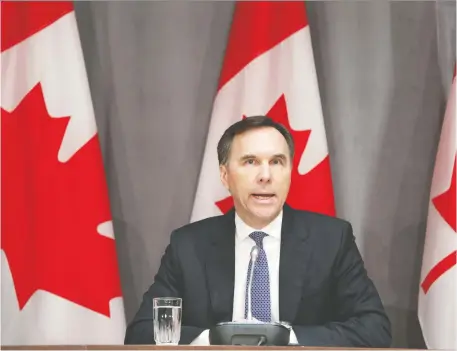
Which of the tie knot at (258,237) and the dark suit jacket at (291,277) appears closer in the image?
the dark suit jacket at (291,277)

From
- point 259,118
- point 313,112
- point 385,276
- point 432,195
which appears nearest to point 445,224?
point 432,195

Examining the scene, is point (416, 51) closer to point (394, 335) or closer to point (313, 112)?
point (313, 112)

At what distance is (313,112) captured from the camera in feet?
11.2

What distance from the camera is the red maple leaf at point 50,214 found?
332 centimetres

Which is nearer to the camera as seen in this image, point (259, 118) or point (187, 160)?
point (259, 118)

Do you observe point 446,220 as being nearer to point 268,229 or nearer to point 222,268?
point 268,229

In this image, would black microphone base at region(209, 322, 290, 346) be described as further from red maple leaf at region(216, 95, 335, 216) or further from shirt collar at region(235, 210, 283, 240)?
red maple leaf at region(216, 95, 335, 216)

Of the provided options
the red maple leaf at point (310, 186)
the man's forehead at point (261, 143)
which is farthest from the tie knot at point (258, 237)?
the red maple leaf at point (310, 186)

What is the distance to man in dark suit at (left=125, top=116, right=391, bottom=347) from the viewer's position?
2770mm

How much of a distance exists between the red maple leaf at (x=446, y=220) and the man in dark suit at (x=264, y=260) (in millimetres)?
586

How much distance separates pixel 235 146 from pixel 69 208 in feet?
2.71

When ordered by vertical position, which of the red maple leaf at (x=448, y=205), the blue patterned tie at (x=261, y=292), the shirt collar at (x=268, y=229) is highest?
the red maple leaf at (x=448, y=205)

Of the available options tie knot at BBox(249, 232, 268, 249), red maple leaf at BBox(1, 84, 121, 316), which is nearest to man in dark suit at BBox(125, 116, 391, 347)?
tie knot at BBox(249, 232, 268, 249)

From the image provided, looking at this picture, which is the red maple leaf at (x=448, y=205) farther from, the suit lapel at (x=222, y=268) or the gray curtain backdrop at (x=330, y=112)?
the suit lapel at (x=222, y=268)
